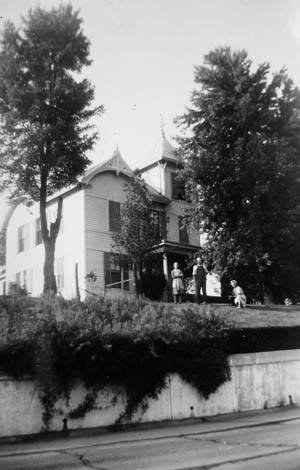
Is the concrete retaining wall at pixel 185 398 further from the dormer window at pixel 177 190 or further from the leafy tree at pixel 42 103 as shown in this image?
the dormer window at pixel 177 190

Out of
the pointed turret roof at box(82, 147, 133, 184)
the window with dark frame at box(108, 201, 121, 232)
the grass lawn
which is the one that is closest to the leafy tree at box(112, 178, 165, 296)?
the window with dark frame at box(108, 201, 121, 232)

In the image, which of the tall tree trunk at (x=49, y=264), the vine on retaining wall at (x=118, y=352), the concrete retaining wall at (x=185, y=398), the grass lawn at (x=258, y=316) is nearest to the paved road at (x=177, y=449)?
the concrete retaining wall at (x=185, y=398)

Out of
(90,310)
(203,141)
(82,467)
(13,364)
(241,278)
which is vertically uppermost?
(203,141)

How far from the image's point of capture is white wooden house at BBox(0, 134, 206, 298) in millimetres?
26750

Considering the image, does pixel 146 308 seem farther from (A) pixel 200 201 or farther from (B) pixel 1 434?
(A) pixel 200 201

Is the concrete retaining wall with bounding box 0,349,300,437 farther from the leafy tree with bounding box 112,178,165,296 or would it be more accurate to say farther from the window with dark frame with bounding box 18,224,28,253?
the window with dark frame with bounding box 18,224,28,253

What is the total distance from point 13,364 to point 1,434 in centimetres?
151

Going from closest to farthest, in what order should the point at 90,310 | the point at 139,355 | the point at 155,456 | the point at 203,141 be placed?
the point at 155,456 < the point at 139,355 < the point at 90,310 < the point at 203,141

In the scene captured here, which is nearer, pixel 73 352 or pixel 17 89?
pixel 73 352

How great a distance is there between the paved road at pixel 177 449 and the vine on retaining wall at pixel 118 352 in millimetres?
1196

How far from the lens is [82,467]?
7.75 meters

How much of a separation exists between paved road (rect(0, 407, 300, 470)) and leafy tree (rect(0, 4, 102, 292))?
40.8ft

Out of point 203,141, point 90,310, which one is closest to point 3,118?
point 203,141

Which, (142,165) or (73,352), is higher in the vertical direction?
(142,165)
